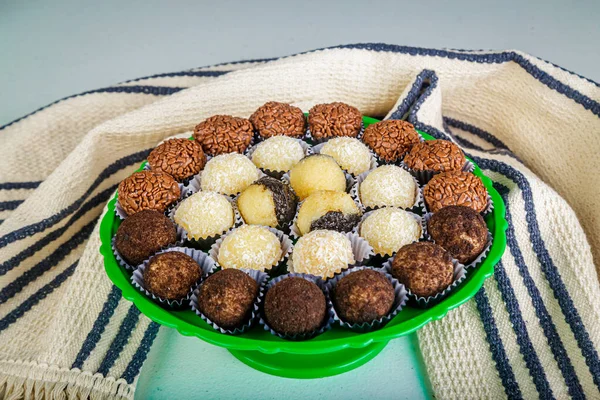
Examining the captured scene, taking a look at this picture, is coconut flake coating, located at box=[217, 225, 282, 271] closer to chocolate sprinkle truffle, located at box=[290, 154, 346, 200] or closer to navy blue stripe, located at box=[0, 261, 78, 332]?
chocolate sprinkle truffle, located at box=[290, 154, 346, 200]

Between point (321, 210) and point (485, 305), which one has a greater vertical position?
point (321, 210)

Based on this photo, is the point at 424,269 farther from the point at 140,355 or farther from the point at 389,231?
the point at 140,355

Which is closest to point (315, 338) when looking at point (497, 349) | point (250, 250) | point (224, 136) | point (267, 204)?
point (250, 250)

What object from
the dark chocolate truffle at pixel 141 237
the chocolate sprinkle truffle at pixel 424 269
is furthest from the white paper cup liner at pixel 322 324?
the dark chocolate truffle at pixel 141 237

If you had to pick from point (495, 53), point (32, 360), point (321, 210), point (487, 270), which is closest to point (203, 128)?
point (321, 210)

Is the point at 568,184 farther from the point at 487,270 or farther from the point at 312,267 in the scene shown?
the point at 312,267
